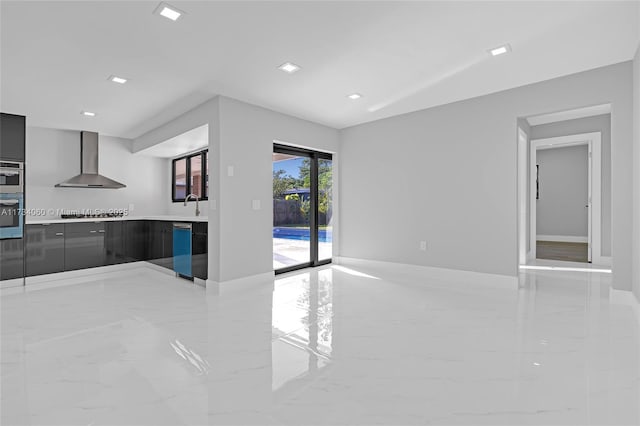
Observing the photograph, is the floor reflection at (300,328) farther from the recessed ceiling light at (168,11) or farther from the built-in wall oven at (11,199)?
the built-in wall oven at (11,199)

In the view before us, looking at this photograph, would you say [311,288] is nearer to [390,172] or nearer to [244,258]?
[244,258]

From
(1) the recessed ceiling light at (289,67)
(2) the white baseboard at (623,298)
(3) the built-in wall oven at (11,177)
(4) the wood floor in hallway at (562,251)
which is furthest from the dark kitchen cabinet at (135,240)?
(4) the wood floor in hallway at (562,251)

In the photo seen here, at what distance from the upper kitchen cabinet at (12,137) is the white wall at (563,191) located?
10962mm

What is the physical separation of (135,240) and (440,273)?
16.0ft

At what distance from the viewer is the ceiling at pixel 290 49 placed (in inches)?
95.9

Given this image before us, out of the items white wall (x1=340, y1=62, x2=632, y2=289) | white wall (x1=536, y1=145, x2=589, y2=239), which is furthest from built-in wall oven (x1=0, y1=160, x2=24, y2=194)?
white wall (x1=536, y1=145, x2=589, y2=239)

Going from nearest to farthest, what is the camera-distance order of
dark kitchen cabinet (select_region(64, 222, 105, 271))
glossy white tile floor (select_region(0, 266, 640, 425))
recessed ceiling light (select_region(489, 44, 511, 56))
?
glossy white tile floor (select_region(0, 266, 640, 425)) → recessed ceiling light (select_region(489, 44, 511, 56)) → dark kitchen cabinet (select_region(64, 222, 105, 271))

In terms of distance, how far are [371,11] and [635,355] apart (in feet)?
9.90

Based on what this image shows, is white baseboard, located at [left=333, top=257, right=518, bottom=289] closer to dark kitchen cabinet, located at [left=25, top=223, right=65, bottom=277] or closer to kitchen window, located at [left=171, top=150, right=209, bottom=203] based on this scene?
kitchen window, located at [left=171, top=150, right=209, bottom=203]

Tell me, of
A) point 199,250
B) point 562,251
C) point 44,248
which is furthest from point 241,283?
point 562,251

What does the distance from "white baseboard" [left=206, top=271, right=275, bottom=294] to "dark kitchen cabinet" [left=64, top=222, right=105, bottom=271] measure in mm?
2306

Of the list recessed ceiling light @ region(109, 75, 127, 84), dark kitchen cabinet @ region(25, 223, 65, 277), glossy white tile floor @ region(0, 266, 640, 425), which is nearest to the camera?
glossy white tile floor @ region(0, 266, 640, 425)

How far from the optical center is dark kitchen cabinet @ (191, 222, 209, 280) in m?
4.21

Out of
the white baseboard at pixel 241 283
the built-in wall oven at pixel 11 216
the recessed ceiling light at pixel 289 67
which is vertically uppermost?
the recessed ceiling light at pixel 289 67
